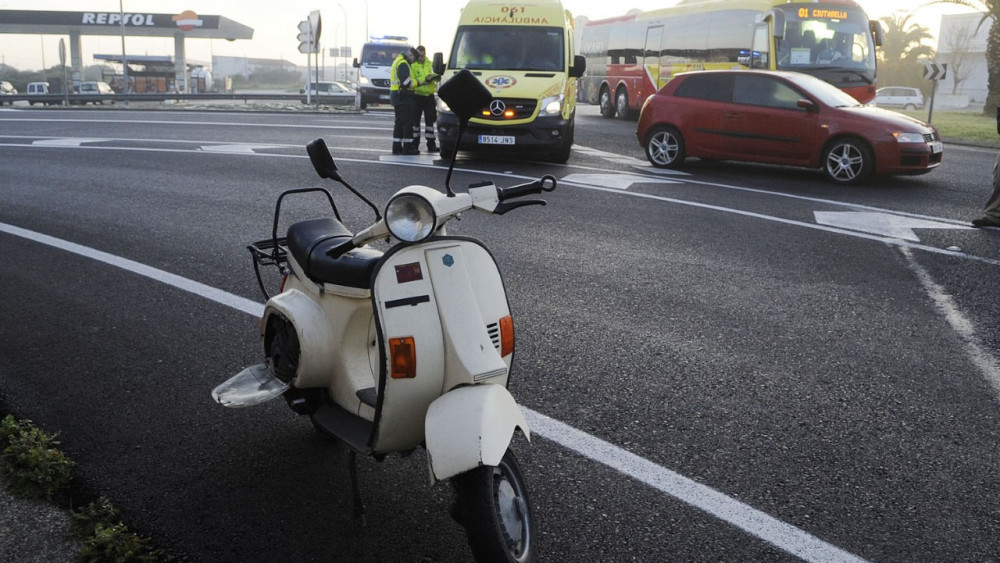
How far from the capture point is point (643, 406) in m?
4.36

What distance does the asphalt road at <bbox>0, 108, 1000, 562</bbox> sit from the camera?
10.8 ft

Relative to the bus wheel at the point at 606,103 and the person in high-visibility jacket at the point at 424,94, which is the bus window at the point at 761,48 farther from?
the person in high-visibility jacket at the point at 424,94

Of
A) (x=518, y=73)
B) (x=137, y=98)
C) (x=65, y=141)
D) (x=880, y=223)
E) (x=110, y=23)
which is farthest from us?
(x=110, y=23)

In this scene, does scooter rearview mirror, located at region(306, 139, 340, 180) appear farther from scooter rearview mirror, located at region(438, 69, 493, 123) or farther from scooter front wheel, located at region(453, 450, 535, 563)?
scooter front wheel, located at region(453, 450, 535, 563)

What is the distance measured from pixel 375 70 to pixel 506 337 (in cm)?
3143

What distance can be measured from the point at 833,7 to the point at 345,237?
19545mm

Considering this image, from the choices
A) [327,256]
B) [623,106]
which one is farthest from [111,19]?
[327,256]

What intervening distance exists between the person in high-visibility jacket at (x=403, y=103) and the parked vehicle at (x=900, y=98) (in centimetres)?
4327

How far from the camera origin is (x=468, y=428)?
2.76 m

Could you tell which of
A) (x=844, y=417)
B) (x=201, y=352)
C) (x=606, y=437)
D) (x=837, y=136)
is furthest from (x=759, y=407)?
(x=837, y=136)

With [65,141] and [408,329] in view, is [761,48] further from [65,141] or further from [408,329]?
[408,329]

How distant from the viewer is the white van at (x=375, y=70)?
3250 cm

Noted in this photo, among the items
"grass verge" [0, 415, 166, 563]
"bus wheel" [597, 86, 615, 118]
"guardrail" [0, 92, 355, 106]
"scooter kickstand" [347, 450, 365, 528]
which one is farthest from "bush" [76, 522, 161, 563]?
"guardrail" [0, 92, 355, 106]

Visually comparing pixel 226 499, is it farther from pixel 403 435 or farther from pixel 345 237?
pixel 345 237
